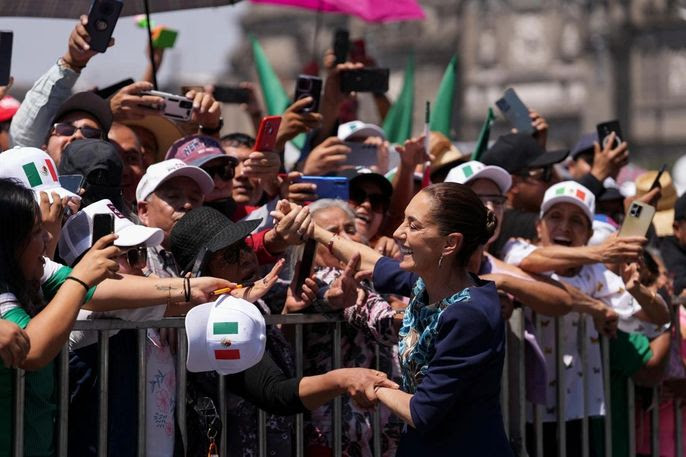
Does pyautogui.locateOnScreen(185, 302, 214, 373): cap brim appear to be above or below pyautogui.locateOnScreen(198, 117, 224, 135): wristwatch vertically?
below

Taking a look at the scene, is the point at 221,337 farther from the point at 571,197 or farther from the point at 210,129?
the point at 571,197

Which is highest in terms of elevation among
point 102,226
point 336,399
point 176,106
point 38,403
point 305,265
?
point 176,106

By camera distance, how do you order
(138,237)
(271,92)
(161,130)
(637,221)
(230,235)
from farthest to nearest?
(271,92), (161,130), (637,221), (230,235), (138,237)

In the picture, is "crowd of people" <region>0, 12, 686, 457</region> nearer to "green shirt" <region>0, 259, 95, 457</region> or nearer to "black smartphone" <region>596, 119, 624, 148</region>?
"green shirt" <region>0, 259, 95, 457</region>

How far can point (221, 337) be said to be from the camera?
18.3 ft

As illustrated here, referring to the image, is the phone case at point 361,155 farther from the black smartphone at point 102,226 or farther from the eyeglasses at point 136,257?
the black smartphone at point 102,226

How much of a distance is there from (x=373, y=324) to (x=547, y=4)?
89868 millimetres

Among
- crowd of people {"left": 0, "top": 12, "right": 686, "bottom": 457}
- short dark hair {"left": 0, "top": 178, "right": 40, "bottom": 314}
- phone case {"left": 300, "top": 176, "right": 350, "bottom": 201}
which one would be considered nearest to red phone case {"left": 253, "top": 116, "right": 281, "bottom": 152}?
crowd of people {"left": 0, "top": 12, "right": 686, "bottom": 457}

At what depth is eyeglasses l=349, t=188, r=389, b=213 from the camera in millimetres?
7668

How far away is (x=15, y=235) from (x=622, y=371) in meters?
3.86

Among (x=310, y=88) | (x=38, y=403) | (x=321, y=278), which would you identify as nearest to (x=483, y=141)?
(x=310, y=88)

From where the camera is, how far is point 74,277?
5.26 m

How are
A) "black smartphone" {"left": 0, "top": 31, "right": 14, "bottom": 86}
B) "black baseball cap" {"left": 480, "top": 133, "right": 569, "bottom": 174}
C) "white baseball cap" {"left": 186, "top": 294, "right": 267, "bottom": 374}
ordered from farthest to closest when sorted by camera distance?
"black baseball cap" {"left": 480, "top": 133, "right": 569, "bottom": 174}, "black smartphone" {"left": 0, "top": 31, "right": 14, "bottom": 86}, "white baseball cap" {"left": 186, "top": 294, "right": 267, "bottom": 374}

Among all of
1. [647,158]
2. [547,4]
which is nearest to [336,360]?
[647,158]
